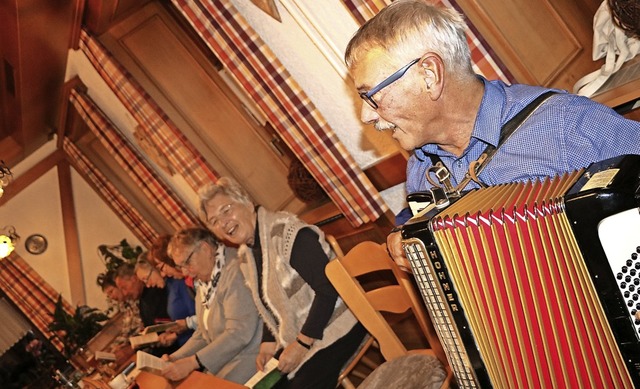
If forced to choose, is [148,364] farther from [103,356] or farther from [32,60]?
[32,60]

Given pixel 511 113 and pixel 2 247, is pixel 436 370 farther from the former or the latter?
pixel 2 247

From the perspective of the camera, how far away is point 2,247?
7.18 meters

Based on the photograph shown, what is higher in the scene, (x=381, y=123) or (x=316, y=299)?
(x=381, y=123)

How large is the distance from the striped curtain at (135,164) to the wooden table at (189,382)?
3.60 m

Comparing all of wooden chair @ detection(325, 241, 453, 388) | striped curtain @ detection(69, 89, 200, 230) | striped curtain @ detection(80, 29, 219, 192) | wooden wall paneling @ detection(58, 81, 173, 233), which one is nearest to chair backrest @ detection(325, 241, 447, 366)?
wooden chair @ detection(325, 241, 453, 388)

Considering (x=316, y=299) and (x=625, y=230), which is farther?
(x=316, y=299)

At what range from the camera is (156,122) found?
6.17 meters

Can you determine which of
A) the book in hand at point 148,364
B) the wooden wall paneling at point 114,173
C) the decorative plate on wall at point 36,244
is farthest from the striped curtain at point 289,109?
the decorative plate on wall at point 36,244

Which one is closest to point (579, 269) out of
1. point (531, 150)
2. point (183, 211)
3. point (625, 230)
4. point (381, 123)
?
point (625, 230)

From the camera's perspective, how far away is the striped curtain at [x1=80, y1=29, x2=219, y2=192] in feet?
19.9

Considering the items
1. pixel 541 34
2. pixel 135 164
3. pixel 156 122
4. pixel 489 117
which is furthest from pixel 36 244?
pixel 489 117

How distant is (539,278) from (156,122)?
5.01 m

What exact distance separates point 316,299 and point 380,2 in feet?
4.57

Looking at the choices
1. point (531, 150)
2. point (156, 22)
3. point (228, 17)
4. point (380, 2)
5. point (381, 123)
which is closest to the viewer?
point (531, 150)
